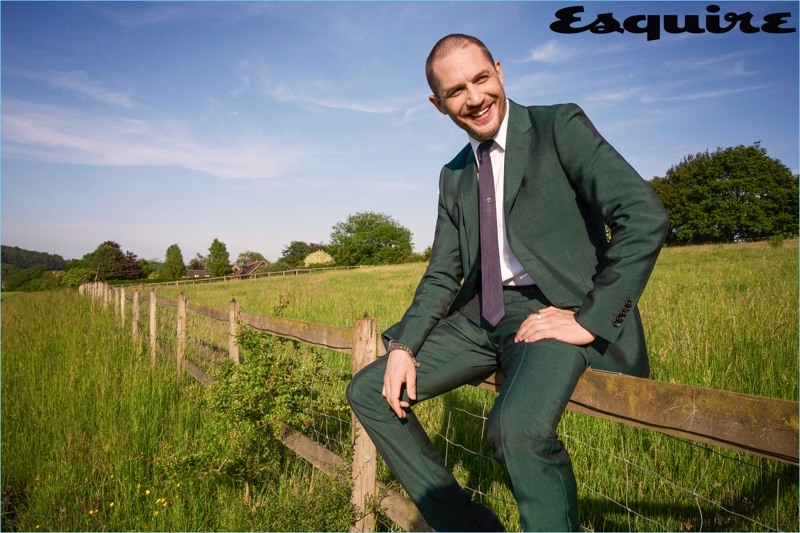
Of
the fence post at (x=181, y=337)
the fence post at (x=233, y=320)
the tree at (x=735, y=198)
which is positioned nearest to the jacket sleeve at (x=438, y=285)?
the fence post at (x=233, y=320)

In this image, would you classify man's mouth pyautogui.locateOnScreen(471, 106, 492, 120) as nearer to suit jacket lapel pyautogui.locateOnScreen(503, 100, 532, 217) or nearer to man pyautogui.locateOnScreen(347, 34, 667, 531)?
man pyautogui.locateOnScreen(347, 34, 667, 531)

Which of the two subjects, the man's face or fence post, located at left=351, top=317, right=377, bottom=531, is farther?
fence post, located at left=351, top=317, right=377, bottom=531

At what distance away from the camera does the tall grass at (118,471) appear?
325cm

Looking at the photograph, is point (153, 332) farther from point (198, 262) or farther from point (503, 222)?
point (198, 262)

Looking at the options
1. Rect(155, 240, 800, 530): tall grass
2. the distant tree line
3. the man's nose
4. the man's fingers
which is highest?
the distant tree line

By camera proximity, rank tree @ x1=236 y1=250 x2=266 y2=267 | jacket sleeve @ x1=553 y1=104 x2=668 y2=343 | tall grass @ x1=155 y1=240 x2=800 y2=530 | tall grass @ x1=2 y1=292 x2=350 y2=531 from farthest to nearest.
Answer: tree @ x1=236 y1=250 x2=266 y2=267
tall grass @ x1=2 y1=292 x2=350 y2=531
tall grass @ x1=155 y1=240 x2=800 y2=530
jacket sleeve @ x1=553 y1=104 x2=668 y2=343

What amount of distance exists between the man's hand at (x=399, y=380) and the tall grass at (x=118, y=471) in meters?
1.11

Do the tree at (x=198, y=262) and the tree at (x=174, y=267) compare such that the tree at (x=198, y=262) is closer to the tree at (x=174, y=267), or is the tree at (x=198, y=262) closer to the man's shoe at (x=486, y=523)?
the tree at (x=174, y=267)

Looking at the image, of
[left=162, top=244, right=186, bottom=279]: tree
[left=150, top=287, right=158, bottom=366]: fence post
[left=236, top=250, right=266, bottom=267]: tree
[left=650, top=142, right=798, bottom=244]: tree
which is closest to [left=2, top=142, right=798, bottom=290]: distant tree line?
[left=650, top=142, right=798, bottom=244]: tree

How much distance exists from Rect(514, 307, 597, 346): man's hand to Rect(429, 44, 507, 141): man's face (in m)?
0.86

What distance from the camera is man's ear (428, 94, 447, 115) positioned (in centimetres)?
234

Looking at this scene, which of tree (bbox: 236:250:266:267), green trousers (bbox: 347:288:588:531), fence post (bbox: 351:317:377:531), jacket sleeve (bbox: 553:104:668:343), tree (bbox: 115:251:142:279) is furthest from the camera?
tree (bbox: 236:250:266:267)

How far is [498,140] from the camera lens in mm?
2215

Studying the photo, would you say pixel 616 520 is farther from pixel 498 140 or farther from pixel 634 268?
pixel 498 140
